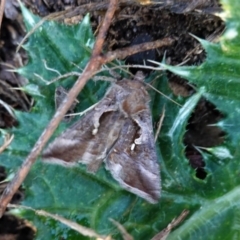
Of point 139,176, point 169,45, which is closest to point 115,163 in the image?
point 139,176

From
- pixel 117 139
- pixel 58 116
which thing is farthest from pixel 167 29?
pixel 58 116

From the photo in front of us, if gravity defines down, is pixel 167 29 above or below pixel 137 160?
above

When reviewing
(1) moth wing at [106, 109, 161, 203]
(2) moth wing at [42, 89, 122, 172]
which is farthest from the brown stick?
(1) moth wing at [106, 109, 161, 203]

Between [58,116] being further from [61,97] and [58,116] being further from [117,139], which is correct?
[117,139]

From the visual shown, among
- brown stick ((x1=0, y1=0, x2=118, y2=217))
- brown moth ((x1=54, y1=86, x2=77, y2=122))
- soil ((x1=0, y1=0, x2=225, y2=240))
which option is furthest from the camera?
soil ((x1=0, y1=0, x2=225, y2=240))

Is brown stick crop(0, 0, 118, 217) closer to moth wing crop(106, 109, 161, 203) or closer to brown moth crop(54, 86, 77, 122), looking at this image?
brown moth crop(54, 86, 77, 122)

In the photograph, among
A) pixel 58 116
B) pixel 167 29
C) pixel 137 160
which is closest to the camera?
pixel 58 116

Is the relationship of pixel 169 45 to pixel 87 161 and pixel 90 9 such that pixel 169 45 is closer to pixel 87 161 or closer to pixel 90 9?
pixel 90 9
